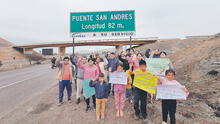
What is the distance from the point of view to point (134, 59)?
422 cm

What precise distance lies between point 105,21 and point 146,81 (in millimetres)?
4499

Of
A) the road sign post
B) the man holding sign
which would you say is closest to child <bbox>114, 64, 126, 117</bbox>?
the man holding sign

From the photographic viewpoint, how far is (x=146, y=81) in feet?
9.68

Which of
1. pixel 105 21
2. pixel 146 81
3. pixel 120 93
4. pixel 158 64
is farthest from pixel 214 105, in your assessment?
pixel 105 21

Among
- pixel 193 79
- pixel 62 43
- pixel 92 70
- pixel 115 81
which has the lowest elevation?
pixel 193 79

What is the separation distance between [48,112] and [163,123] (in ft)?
11.6

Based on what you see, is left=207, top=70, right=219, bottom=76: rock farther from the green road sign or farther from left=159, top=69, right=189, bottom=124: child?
left=159, top=69, right=189, bottom=124: child

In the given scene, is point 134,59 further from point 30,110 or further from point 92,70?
point 30,110

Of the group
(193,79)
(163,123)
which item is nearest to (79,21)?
(163,123)

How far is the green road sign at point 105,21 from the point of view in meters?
6.20

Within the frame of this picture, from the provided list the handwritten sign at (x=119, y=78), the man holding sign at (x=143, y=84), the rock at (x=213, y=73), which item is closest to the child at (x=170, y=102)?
the man holding sign at (x=143, y=84)

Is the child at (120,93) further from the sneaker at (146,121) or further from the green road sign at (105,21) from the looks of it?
the green road sign at (105,21)

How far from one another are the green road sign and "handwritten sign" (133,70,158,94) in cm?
382

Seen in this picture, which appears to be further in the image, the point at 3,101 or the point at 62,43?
the point at 62,43
